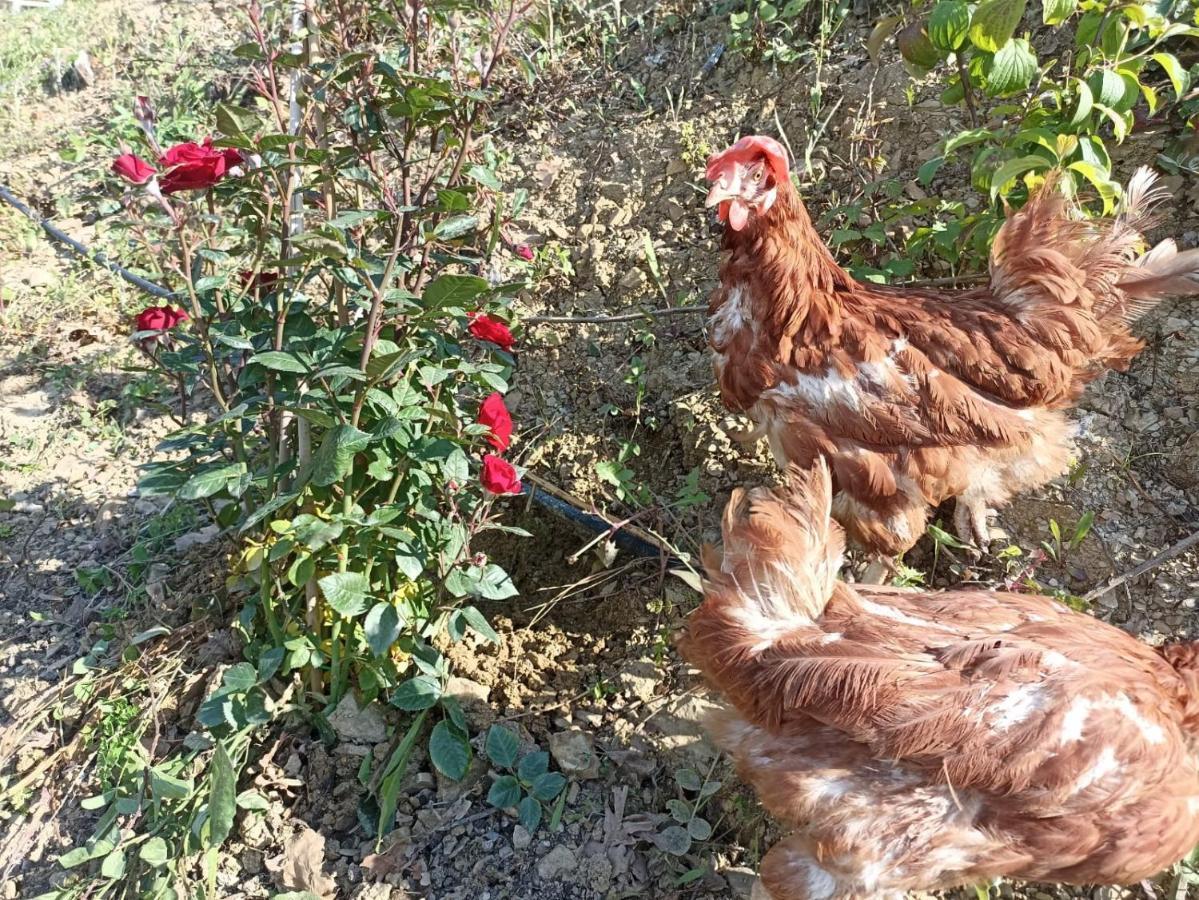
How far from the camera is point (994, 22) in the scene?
94.6 inches

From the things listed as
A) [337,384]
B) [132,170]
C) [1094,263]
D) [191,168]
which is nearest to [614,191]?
[1094,263]

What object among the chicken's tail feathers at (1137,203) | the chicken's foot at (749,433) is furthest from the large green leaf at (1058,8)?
the chicken's foot at (749,433)

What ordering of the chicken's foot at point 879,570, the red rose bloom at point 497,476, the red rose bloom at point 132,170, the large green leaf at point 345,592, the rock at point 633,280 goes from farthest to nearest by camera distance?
the rock at point 633,280, the chicken's foot at point 879,570, the large green leaf at point 345,592, the red rose bloom at point 497,476, the red rose bloom at point 132,170

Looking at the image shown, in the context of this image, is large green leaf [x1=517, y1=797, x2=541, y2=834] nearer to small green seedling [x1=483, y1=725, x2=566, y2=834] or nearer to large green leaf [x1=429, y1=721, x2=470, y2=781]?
small green seedling [x1=483, y1=725, x2=566, y2=834]

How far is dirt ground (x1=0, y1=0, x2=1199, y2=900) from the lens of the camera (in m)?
2.28

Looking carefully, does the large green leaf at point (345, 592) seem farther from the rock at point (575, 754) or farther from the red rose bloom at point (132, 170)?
the red rose bloom at point (132, 170)

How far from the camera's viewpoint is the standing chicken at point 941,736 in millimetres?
1686

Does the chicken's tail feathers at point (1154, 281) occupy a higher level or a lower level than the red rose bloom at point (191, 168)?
higher

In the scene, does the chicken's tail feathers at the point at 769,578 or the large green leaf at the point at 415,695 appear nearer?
the chicken's tail feathers at the point at 769,578

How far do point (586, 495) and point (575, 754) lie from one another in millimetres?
1008

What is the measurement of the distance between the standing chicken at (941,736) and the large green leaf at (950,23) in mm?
1720

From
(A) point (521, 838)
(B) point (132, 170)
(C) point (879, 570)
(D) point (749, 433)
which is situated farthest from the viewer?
(D) point (749, 433)

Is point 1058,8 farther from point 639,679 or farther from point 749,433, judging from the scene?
point 639,679

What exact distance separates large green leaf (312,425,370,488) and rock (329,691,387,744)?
0.90 m
